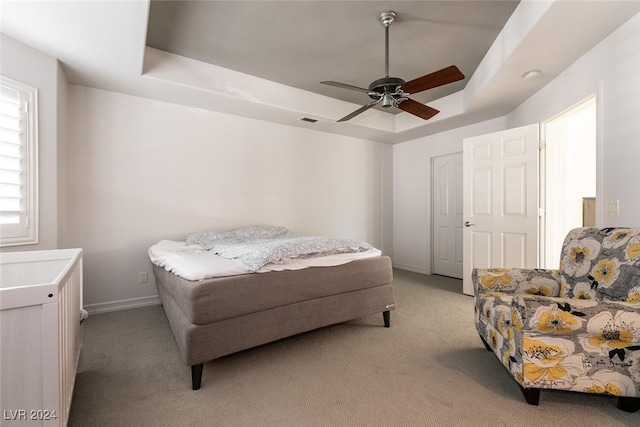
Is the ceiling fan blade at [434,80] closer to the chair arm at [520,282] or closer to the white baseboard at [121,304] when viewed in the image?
the chair arm at [520,282]

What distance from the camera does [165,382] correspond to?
1.81 meters

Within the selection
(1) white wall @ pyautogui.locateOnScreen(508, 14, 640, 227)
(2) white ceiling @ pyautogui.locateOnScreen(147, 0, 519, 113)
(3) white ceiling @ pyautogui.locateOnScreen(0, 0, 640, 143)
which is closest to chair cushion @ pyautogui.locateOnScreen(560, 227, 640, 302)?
(1) white wall @ pyautogui.locateOnScreen(508, 14, 640, 227)

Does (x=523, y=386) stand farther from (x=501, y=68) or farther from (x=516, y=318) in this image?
(x=501, y=68)

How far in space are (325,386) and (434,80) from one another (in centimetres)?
223

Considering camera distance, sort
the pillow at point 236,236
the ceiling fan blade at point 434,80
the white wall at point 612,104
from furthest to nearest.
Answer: the pillow at point 236,236, the ceiling fan blade at point 434,80, the white wall at point 612,104

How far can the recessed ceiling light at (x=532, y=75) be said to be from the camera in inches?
106

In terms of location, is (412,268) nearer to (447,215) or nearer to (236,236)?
(447,215)

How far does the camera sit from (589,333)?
1.42m

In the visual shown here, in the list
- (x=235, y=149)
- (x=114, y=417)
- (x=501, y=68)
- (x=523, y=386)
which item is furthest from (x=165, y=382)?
(x=501, y=68)

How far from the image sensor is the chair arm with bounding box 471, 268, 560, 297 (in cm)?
205

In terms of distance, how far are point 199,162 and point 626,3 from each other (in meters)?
A: 3.81

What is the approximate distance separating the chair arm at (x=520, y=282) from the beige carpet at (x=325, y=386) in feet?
1.62

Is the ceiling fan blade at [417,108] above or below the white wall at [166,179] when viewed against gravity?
above

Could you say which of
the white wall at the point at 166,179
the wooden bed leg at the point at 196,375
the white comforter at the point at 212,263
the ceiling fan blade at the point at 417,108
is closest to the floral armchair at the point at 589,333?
the white comforter at the point at 212,263
